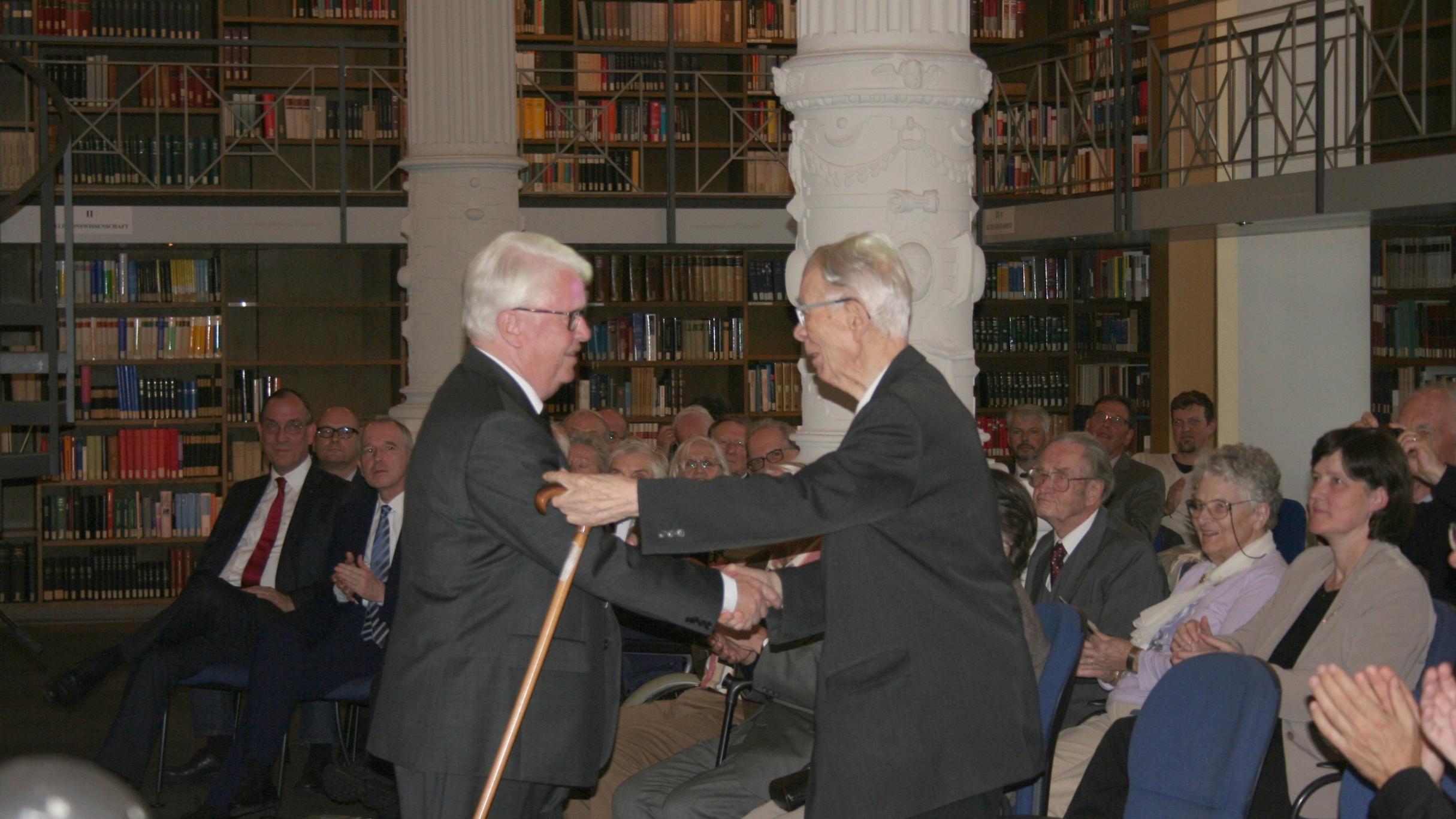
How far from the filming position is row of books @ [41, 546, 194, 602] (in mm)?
9203

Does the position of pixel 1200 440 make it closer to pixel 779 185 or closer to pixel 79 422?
pixel 779 185

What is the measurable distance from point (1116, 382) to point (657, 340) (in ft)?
10.5

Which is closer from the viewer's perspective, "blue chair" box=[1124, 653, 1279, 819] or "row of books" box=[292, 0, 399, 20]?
"blue chair" box=[1124, 653, 1279, 819]

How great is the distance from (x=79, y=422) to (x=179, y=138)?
189 centimetres

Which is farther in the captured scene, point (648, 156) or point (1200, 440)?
point (648, 156)

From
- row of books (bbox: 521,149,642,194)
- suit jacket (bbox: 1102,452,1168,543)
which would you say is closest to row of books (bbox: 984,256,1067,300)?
row of books (bbox: 521,149,642,194)

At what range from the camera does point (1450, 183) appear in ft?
18.7

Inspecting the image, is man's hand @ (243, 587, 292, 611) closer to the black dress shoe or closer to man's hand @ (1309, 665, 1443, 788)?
the black dress shoe

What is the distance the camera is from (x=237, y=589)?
17.4 feet

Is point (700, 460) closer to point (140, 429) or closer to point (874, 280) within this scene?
point (874, 280)

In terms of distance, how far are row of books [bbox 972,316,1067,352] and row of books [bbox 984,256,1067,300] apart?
0.52ft

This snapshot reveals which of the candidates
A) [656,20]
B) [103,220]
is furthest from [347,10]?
[103,220]

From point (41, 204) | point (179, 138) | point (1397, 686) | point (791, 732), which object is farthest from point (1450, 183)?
point (179, 138)

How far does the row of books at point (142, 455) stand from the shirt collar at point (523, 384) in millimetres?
7168
